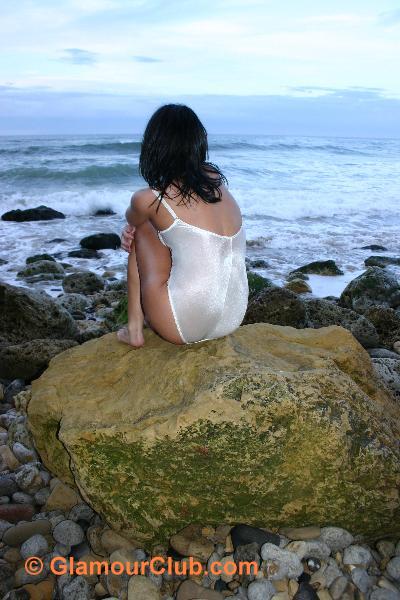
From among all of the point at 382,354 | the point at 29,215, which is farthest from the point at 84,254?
the point at 382,354

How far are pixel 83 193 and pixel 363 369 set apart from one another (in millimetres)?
14825

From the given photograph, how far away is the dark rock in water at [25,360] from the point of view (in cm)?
444

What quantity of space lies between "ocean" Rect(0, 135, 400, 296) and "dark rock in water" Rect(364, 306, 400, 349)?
2.11 meters

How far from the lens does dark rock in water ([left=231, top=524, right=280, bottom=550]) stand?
249cm

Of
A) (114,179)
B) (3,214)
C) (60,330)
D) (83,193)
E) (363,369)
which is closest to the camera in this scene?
(363,369)

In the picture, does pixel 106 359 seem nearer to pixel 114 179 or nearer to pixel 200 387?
pixel 200 387

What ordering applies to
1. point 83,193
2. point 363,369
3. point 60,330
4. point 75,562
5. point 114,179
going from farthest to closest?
1. point 114,179
2. point 83,193
3. point 60,330
4. point 363,369
5. point 75,562

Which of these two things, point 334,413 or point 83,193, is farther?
point 83,193

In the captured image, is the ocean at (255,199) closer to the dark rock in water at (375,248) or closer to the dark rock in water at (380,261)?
the dark rock in water at (380,261)

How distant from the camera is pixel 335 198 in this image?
17.5 meters

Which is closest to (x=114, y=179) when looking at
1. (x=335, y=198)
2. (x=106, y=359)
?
(x=335, y=198)

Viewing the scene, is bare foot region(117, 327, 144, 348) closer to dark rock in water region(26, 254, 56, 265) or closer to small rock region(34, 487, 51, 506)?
small rock region(34, 487, 51, 506)

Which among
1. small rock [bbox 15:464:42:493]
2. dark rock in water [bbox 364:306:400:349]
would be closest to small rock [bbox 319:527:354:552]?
small rock [bbox 15:464:42:493]

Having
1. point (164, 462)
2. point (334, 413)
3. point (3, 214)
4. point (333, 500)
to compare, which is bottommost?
point (3, 214)
